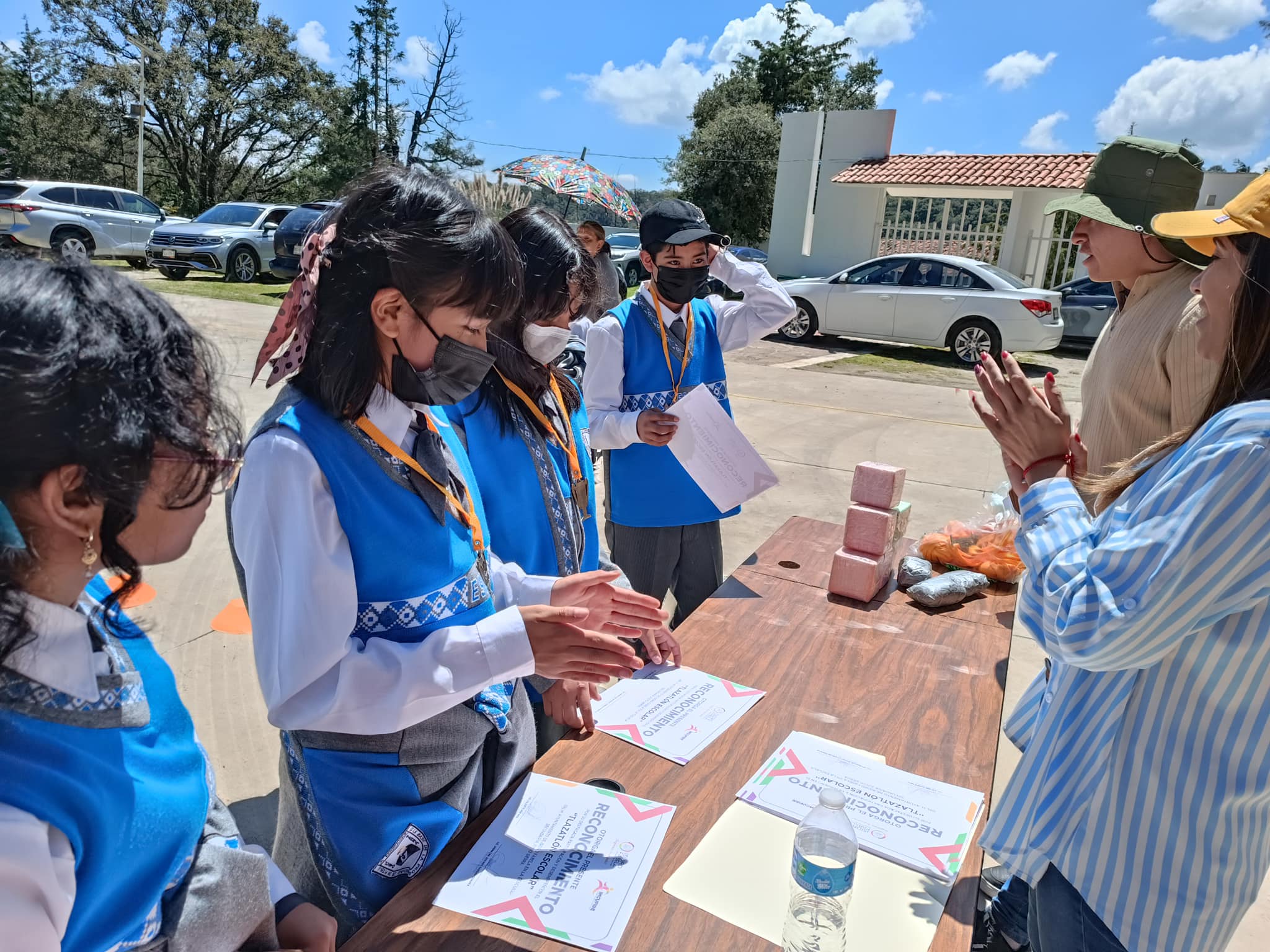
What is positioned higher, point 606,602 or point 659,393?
point 659,393

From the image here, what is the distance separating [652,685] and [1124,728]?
91 cm

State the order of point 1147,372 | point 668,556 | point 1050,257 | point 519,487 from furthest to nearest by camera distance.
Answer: point 1050,257
point 668,556
point 1147,372
point 519,487

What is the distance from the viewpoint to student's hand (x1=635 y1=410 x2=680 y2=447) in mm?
2490

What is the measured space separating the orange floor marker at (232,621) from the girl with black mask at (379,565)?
7.86 feet

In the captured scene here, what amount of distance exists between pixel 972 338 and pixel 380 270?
11.6 meters

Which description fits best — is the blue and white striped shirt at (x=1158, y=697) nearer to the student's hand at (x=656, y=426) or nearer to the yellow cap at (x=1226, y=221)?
the yellow cap at (x=1226, y=221)

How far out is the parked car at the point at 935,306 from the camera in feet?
35.3

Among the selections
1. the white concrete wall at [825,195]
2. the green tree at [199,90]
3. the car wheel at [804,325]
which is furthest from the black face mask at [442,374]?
the green tree at [199,90]

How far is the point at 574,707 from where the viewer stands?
5.28ft

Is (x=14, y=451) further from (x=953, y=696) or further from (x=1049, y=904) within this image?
(x=953, y=696)

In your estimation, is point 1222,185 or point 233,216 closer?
point 233,216

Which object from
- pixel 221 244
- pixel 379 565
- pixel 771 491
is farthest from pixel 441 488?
pixel 221 244

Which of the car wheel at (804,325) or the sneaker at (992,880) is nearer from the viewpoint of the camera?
the sneaker at (992,880)

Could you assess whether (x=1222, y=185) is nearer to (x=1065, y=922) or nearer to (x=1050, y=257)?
(x=1050, y=257)
